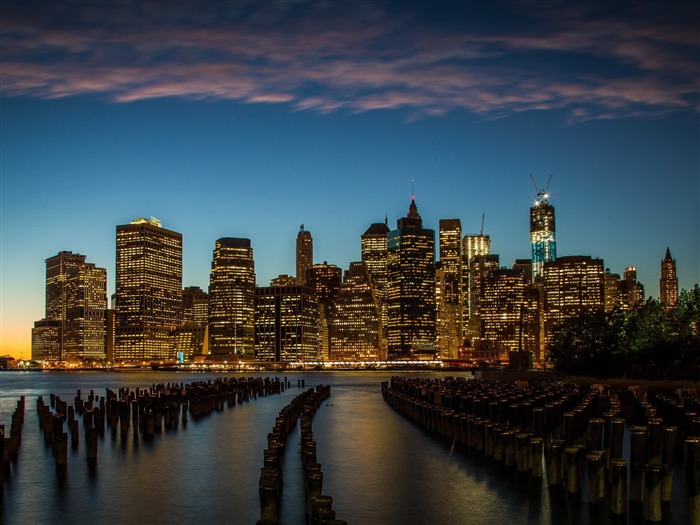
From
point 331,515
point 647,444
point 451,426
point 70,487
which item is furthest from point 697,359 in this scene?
point 331,515

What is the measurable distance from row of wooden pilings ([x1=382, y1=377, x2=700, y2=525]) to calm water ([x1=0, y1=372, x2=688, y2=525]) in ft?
1.81

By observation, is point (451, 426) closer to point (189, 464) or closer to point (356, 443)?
point (356, 443)

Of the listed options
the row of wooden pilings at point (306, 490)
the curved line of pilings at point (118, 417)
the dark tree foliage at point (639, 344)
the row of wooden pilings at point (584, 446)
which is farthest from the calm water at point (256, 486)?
the dark tree foliage at point (639, 344)

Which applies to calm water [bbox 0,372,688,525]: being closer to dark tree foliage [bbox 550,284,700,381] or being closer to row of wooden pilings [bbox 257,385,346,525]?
row of wooden pilings [bbox 257,385,346,525]

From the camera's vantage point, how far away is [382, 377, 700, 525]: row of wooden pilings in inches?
806

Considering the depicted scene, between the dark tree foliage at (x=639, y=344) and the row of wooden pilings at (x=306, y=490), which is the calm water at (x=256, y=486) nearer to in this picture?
the row of wooden pilings at (x=306, y=490)

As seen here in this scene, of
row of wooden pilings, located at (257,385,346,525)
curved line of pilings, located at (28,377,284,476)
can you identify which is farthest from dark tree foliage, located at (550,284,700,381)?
row of wooden pilings, located at (257,385,346,525)

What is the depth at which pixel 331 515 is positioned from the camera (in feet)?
52.0

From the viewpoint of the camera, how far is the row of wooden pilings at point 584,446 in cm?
2047

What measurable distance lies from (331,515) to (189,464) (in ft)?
59.6

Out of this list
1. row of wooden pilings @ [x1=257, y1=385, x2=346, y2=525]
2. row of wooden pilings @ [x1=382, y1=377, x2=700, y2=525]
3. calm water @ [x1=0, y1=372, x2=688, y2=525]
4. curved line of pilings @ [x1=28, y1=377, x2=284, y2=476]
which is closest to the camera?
row of wooden pilings @ [x1=257, y1=385, x2=346, y2=525]

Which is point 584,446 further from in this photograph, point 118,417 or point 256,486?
point 118,417

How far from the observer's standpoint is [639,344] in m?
76.6

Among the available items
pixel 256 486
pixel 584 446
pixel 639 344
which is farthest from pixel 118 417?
pixel 639 344
